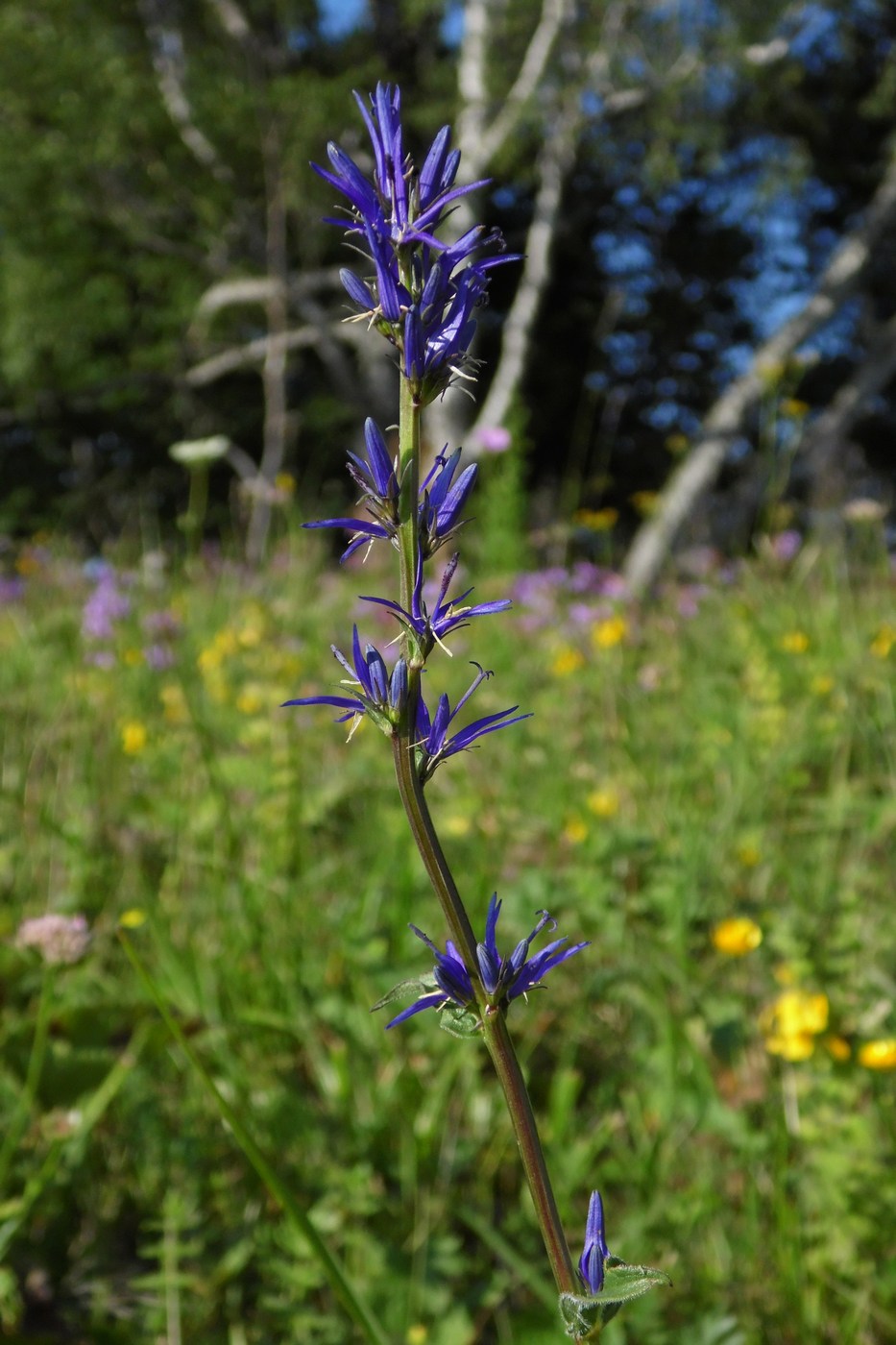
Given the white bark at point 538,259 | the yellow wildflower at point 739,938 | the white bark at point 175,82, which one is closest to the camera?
the yellow wildflower at point 739,938

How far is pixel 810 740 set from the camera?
253cm

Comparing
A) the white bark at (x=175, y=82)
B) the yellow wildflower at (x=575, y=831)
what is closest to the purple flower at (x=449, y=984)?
the yellow wildflower at (x=575, y=831)

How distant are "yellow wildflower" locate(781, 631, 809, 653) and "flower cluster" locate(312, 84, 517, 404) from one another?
241 centimetres

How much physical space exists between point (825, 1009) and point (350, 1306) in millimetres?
849

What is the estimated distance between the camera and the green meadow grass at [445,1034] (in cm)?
126

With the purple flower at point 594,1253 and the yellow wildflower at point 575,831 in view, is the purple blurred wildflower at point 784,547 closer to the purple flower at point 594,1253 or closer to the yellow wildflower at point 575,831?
the yellow wildflower at point 575,831

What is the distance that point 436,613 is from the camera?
59 centimetres

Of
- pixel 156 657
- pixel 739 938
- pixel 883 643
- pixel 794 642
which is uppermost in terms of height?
pixel 156 657

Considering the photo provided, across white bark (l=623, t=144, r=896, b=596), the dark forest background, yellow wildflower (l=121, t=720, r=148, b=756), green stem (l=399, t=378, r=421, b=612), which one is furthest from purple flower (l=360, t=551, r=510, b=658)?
white bark (l=623, t=144, r=896, b=596)

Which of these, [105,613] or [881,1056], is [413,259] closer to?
[881,1056]

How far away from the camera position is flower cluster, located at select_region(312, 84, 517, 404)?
1.85 ft

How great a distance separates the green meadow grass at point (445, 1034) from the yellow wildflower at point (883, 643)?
0.06ft

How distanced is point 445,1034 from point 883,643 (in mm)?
1625

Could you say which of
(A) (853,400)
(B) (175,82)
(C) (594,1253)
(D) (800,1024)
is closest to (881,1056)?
(D) (800,1024)
